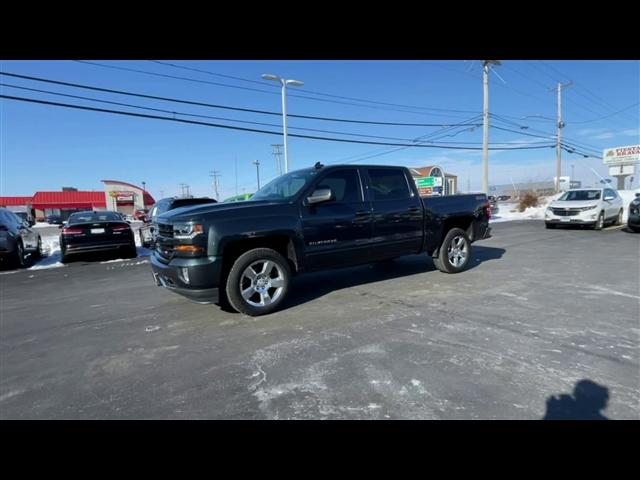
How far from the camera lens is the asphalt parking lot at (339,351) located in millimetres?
2420

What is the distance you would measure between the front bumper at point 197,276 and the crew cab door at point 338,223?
1.29m

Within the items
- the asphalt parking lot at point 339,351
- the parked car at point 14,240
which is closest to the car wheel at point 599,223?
the asphalt parking lot at point 339,351

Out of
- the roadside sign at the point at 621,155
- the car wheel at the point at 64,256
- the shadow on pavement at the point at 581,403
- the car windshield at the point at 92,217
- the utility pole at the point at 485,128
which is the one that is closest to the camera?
the shadow on pavement at the point at 581,403

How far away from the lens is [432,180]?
24.7 m

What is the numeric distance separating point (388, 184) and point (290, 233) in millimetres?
2076

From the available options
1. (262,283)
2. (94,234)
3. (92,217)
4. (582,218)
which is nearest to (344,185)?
(262,283)

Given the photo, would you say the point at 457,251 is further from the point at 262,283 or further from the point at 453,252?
the point at 262,283

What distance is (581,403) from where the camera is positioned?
2.34m

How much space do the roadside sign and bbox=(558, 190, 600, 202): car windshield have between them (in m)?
23.3

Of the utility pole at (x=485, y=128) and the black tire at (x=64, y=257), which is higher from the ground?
the utility pole at (x=485, y=128)

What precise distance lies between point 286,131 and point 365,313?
16.8 metres

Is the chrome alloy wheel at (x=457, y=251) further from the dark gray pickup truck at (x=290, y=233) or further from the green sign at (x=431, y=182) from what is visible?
the green sign at (x=431, y=182)
